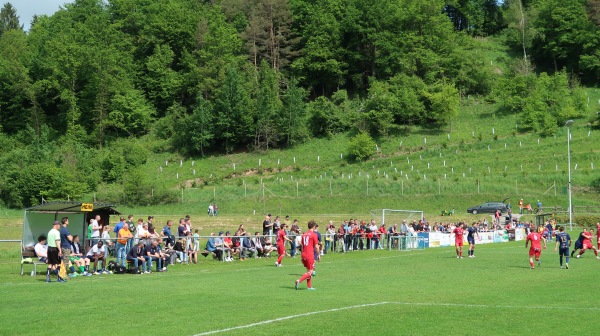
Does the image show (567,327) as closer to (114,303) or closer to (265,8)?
(114,303)

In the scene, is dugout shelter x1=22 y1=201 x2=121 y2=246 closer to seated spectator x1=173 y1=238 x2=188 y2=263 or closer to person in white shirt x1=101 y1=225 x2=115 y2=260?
person in white shirt x1=101 y1=225 x2=115 y2=260

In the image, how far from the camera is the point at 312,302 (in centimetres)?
1798

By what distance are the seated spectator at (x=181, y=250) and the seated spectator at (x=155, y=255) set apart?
3049mm

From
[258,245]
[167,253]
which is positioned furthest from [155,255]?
[258,245]

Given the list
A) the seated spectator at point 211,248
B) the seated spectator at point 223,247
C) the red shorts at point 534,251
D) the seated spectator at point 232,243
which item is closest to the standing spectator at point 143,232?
the seated spectator at point 211,248

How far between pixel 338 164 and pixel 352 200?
26.0m

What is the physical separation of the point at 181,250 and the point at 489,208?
132 ft

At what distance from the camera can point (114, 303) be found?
17.6m

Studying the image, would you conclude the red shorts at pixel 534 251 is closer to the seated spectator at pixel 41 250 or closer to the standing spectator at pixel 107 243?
the standing spectator at pixel 107 243

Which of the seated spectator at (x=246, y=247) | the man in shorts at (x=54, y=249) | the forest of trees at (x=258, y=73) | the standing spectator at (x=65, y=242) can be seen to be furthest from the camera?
the forest of trees at (x=258, y=73)

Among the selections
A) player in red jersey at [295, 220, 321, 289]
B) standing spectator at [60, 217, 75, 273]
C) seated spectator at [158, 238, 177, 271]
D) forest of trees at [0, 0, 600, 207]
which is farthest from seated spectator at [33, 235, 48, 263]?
forest of trees at [0, 0, 600, 207]

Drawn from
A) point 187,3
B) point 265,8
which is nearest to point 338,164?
point 265,8

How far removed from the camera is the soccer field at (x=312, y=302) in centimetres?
1429

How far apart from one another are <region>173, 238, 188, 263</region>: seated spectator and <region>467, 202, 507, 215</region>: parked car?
39180mm
